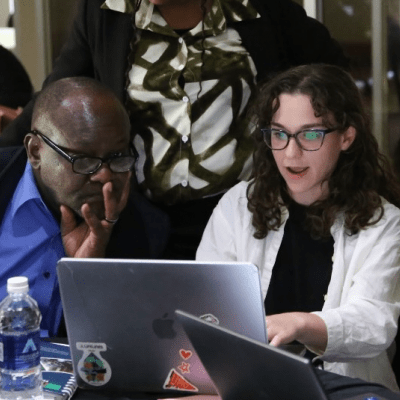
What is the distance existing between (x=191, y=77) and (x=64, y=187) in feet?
1.59

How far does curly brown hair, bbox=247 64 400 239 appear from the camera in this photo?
199 centimetres

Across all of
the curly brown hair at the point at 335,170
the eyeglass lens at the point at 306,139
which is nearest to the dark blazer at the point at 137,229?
the curly brown hair at the point at 335,170

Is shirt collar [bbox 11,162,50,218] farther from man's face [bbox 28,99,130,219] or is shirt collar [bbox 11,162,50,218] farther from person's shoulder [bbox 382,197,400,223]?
person's shoulder [bbox 382,197,400,223]

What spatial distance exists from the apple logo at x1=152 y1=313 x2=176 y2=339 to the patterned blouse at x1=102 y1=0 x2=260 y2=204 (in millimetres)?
900

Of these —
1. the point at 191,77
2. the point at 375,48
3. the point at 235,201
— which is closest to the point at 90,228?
the point at 235,201

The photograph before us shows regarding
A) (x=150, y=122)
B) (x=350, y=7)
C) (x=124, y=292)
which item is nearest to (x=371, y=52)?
(x=350, y=7)

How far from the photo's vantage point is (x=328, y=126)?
1.98 meters

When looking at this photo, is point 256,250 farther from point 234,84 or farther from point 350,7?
point 350,7

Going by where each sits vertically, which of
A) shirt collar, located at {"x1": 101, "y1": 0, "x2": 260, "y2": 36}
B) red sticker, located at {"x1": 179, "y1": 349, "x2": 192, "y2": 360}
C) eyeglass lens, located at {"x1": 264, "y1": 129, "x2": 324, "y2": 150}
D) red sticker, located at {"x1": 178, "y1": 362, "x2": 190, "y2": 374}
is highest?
shirt collar, located at {"x1": 101, "y1": 0, "x2": 260, "y2": 36}

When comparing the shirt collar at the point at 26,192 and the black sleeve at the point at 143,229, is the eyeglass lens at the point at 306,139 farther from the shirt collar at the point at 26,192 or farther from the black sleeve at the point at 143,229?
the shirt collar at the point at 26,192

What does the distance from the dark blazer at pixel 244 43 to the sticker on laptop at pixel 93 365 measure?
991mm

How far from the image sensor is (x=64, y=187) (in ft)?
6.78

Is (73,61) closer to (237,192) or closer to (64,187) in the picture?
(64,187)

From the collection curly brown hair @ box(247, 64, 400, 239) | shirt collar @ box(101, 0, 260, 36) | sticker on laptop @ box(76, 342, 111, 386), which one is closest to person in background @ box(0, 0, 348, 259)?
shirt collar @ box(101, 0, 260, 36)
